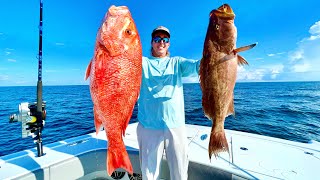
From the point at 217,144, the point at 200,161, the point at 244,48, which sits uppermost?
the point at 244,48

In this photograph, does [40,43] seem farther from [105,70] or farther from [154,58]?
[105,70]

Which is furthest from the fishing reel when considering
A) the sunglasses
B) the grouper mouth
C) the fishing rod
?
the grouper mouth

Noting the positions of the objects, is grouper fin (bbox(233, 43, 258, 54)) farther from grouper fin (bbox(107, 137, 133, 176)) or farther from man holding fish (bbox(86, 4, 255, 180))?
grouper fin (bbox(107, 137, 133, 176))

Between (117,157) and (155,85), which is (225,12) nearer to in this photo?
(155,85)

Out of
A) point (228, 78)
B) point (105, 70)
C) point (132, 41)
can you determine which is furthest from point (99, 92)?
point (228, 78)

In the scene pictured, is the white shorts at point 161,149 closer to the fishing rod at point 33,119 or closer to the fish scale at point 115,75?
the fish scale at point 115,75

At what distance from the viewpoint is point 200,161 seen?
129 inches

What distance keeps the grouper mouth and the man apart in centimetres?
78

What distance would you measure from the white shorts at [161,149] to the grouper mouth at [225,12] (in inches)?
61.3

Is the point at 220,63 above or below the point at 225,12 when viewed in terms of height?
below

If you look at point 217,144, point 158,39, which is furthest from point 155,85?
point 217,144

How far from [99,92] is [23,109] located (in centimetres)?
284

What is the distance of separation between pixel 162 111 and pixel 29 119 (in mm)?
2550

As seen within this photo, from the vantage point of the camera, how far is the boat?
2.94m
